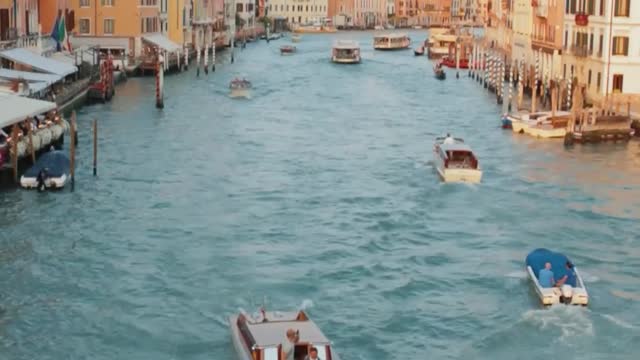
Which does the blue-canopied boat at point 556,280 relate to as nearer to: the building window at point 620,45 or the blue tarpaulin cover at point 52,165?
the blue tarpaulin cover at point 52,165

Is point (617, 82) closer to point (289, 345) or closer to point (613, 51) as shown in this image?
point (613, 51)

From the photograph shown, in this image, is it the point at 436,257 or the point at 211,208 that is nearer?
the point at 436,257

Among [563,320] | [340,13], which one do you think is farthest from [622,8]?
[340,13]

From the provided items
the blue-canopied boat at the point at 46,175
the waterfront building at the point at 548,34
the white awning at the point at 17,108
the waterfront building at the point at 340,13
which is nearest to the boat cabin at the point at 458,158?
the blue-canopied boat at the point at 46,175

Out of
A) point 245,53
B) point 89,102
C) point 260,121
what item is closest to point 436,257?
point 260,121

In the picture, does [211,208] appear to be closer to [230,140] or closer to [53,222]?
[53,222]

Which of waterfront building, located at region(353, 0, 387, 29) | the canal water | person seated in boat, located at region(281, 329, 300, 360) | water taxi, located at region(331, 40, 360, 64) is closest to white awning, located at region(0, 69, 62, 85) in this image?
the canal water

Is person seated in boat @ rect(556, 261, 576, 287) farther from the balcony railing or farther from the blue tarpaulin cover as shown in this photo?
the balcony railing
